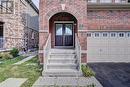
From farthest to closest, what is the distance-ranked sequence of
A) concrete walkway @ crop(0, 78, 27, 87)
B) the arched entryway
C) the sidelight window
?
the sidelight window
the arched entryway
concrete walkway @ crop(0, 78, 27, 87)

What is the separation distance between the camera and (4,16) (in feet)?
81.3

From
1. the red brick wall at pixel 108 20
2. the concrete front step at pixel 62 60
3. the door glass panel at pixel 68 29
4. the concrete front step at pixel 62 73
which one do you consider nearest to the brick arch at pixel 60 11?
the concrete front step at pixel 62 60

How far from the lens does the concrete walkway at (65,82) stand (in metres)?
11.0

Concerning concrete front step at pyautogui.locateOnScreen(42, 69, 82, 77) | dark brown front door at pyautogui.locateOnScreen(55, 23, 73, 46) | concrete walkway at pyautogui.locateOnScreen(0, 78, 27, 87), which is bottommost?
concrete walkway at pyautogui.locateOnScreen(0, 78, 27, 87)

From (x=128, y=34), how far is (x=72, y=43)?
4681mm

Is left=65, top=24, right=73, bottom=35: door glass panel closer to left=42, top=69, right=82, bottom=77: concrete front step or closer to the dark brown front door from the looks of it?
the dark brown front door

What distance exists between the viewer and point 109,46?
1956 centimetres

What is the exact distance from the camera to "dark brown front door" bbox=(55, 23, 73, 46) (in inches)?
750

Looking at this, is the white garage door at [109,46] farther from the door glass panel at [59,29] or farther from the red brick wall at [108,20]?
the door glass panel at [59,29]

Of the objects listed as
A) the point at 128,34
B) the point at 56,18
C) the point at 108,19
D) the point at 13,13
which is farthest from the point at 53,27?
the point at 13,13

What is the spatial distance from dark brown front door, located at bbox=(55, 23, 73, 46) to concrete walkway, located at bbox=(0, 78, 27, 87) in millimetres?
7540

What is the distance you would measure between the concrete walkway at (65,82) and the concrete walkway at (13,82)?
29.3 inches

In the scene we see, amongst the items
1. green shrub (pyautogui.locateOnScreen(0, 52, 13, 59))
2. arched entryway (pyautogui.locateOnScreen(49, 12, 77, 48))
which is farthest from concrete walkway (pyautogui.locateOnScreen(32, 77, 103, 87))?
green shrub (pyautogui.locateOnScreen(0, 52, 13, 59))

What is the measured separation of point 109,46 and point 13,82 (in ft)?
33.9
